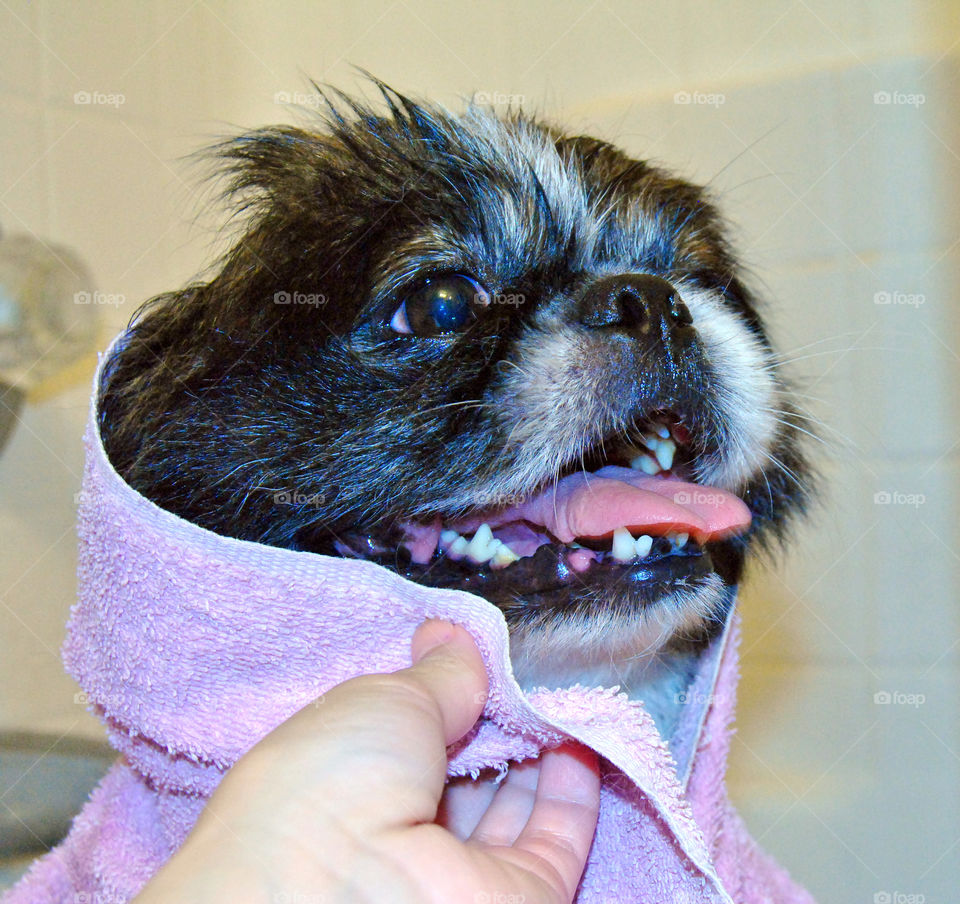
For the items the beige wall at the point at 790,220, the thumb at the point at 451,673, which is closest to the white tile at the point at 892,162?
the beige wall at the point at 790,220

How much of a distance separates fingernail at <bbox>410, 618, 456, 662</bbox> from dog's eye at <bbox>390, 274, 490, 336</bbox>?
0.28 meters

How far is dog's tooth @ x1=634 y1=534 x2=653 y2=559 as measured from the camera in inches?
36.0

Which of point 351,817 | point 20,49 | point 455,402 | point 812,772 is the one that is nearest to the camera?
point 351,817

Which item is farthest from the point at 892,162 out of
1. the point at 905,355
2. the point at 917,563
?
the point at 917,563

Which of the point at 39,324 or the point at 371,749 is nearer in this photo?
the point at 371,749

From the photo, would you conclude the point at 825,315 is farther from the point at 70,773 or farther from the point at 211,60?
the point at 70,773

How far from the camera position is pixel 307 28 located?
78.3 inches

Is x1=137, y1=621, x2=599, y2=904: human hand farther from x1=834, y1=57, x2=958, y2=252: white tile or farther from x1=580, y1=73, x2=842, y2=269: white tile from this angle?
x1=834, y1=57, x2=958, y2=252: white tile

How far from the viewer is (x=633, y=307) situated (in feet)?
2.97

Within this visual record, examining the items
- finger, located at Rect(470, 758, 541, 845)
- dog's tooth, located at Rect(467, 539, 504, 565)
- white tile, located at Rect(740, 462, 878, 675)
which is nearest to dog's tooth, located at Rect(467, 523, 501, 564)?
dog's tooth, located at Rect(467, 539, 504, 565)

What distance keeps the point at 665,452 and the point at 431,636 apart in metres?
0.38

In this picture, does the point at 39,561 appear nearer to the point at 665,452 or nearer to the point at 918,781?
the point at 665,452

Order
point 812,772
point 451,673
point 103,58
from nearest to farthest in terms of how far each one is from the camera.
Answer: point 451,673 → point 103,58 → point 812,772

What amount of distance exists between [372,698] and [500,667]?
13 cm
